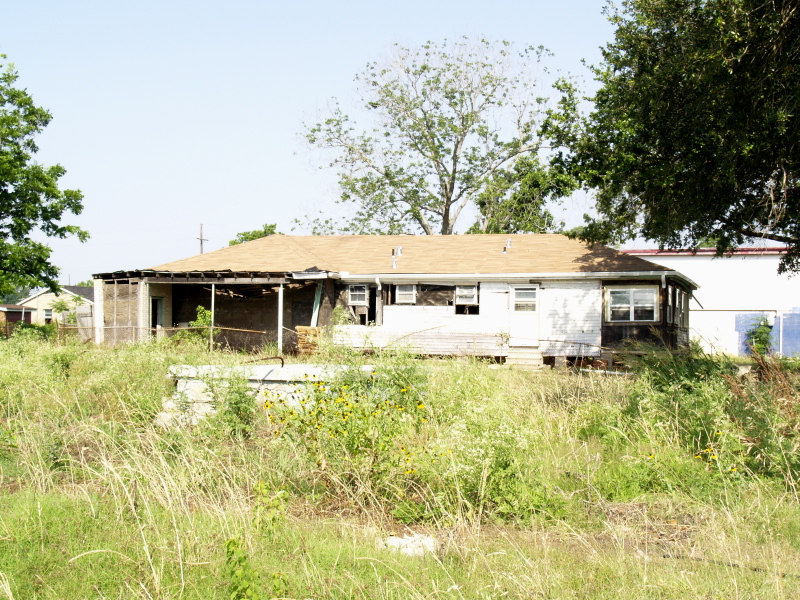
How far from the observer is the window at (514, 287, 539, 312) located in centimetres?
2380

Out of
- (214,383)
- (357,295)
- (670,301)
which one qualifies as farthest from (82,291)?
(214,383)

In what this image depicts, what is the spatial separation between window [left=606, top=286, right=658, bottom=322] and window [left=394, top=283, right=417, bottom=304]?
21.4 ft

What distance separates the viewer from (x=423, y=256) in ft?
86.6

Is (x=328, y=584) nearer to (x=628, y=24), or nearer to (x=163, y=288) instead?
(x=628, y=24)

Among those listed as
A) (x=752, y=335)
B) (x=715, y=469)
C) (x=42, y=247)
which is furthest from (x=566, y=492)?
(x=42, y=247)

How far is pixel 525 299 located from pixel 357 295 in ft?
19.6

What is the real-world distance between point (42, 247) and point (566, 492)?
2854 cm

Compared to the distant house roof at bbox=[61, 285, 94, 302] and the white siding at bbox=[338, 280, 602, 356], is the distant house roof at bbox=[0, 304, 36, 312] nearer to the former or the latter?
the distant house roof at bbox=[61, 285, 94, 302]

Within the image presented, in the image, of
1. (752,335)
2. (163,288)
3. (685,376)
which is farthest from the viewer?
(752,335)

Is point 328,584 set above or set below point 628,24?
below

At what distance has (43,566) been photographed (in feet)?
16.8

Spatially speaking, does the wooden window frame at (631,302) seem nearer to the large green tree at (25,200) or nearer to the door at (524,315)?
the door at (524,315)

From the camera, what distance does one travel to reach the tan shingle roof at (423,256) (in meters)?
23.8

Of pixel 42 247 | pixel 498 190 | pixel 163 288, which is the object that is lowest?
pixel 163 288
